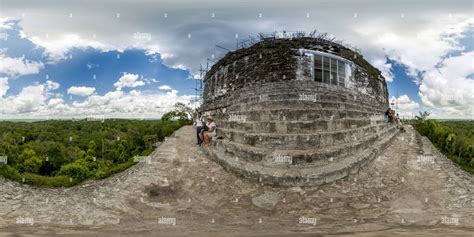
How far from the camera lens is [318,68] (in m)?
18.2

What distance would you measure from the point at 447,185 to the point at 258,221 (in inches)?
217

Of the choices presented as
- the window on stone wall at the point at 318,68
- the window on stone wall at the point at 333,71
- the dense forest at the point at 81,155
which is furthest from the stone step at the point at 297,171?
the window on stone wall at the point at 333,71

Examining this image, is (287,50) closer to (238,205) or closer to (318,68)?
(318,68)

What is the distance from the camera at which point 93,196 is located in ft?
26.5

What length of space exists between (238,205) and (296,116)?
14.9 feet

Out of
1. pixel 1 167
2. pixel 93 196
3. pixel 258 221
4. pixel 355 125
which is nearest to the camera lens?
pixel 258 221

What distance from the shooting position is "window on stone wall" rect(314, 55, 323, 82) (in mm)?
18031

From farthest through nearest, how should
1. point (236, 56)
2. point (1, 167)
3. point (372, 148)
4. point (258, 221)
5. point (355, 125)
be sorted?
point (236, 56)
point (355, 125)
point (372, 148)
point (1, 167)
point (258, 221)

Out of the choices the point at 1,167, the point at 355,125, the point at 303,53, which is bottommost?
the point at 1,167

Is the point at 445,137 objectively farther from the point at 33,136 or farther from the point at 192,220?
the point at 33,136

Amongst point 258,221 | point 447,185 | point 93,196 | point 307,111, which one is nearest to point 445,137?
point 447,185

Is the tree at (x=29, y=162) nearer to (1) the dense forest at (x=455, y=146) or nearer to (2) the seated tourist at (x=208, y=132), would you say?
(2) the seated tourist at (x=208, y=132)

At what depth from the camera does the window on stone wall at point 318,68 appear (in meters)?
18.0

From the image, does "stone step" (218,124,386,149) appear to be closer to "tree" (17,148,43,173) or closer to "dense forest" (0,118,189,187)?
"dense forest" (0,118,189,187)
